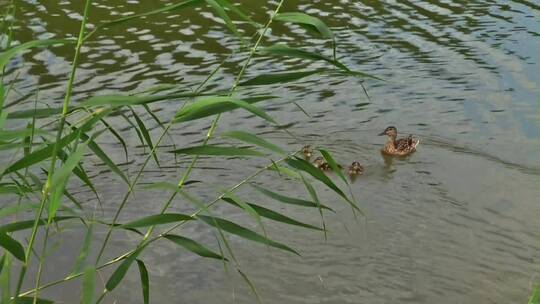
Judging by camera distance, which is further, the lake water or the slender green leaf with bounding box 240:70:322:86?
the lake water

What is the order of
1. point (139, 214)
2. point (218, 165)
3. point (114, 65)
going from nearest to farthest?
point (139, 214), point (218, 165), point (114, 65)

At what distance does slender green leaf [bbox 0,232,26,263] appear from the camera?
7.38 ft

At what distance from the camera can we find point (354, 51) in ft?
28.7

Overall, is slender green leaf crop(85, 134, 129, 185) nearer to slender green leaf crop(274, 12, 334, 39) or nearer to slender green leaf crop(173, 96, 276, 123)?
slender green leaf crop(173, 96, 276, 123)

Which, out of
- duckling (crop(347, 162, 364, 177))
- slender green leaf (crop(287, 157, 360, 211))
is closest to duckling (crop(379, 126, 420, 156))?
duckling (crop(347, 162, 364, 177))

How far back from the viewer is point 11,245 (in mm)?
2279

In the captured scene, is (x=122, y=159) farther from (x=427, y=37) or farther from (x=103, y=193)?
(x=427, y=37)

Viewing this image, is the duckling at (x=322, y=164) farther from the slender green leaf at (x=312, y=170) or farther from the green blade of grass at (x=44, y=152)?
the green blade of grass at (x=44, y=152)

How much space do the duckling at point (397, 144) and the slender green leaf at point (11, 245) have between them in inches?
169

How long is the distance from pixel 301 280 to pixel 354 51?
4592 millimetres

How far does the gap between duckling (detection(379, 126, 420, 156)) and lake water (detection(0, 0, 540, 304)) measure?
86mm

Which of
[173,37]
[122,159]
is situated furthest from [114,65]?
[122,159]

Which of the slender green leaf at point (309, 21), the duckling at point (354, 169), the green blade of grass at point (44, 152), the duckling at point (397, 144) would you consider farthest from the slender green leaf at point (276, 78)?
the duckling at point (397, 144)

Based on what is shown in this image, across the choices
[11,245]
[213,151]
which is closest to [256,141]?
[213,151]
